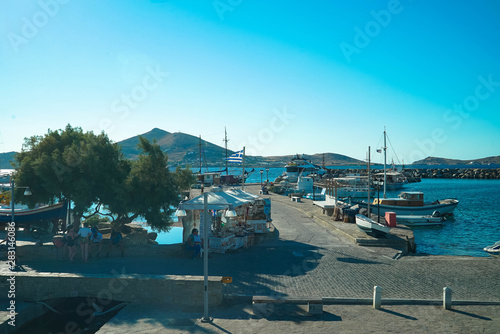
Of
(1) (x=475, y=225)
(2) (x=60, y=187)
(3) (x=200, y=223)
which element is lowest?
(1) (x=475, y=225)

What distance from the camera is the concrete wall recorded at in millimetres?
9492

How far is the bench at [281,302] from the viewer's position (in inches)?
340

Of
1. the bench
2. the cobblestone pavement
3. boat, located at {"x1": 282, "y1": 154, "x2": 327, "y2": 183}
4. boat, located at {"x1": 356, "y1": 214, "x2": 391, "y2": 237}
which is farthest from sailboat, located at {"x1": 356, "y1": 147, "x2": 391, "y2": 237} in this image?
boat, located at {"x1": 282, "y1": 154, "x2": 327, "y2": 183}

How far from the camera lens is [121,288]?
988 centimetres

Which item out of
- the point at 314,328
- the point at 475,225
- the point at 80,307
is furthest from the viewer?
the point at 475,225

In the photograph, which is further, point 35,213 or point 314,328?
point 35,213

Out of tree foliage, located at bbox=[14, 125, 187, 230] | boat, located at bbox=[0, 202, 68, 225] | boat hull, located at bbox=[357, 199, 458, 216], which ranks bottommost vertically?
boat hull, located at bbox=[357, 199, 458, 216]

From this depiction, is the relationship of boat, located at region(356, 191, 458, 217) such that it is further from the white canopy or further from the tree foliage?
the tree foliage

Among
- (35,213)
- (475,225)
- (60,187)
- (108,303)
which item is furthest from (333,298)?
(475,225)

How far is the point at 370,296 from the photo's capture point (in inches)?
382

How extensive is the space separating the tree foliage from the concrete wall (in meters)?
4.45

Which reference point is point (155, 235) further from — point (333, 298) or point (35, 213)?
point (333, 298)

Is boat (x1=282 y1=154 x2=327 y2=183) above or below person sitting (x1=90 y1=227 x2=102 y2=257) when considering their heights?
above

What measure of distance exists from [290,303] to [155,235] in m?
11.4
